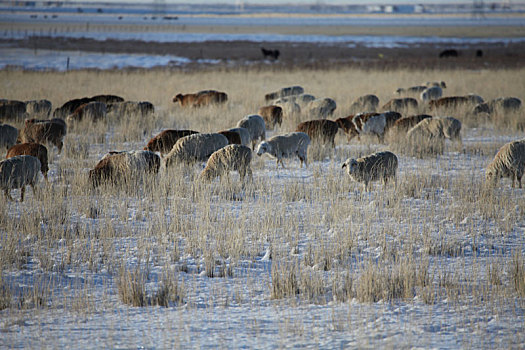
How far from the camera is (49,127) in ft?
38.9

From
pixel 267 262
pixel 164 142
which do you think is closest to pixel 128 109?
pixel 164 142

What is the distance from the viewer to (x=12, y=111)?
15.7m

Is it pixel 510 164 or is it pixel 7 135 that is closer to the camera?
pixel 510 164

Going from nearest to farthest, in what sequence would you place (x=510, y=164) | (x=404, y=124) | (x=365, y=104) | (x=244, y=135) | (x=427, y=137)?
(x=510, y=164) → (x=244, y=135) → (x=427, y=137) → (x=404, y=124) → (x=365, y=104)

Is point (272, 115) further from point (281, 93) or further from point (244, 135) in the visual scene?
point (281, 93)

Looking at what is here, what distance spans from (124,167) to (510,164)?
6749mm

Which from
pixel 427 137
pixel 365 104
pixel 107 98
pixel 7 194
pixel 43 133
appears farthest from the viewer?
pixel 107 98

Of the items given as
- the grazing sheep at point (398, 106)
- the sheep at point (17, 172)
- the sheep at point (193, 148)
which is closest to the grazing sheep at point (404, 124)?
the grazing sheep at point (398, 106)

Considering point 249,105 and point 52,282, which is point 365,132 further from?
point 52,282

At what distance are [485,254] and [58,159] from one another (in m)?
9.43

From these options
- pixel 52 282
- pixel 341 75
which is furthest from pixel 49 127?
pixel 341 75

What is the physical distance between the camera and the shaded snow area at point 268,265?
4.23m

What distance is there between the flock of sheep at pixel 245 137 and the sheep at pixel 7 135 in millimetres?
22

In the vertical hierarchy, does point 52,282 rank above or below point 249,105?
below
